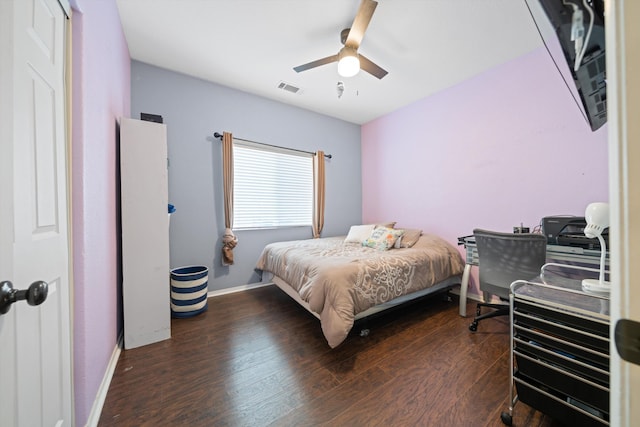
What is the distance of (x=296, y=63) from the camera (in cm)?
251

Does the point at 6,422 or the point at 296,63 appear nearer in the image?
the point at 6,422

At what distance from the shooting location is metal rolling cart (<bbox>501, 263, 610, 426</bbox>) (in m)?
0.90

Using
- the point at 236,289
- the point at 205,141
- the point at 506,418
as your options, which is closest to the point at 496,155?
the point at 506,418

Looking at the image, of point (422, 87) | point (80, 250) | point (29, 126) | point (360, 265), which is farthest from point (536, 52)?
point (80, 250)

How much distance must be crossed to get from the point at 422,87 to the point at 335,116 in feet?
4.78

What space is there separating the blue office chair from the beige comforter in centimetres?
50

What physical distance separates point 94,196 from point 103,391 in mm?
1166

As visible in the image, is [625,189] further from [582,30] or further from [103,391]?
[103,391]

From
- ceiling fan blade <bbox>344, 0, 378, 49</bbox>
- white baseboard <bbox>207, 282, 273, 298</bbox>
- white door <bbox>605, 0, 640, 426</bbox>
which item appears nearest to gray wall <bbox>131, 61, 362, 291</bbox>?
white baseboard <bbox>207, 282, 273, 298</bbox>

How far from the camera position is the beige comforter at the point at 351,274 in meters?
1.70

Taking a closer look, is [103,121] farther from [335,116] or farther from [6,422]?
[335,116]

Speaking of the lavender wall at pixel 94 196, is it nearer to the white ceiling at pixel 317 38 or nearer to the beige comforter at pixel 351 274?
the white ceiling at pixel 317 38

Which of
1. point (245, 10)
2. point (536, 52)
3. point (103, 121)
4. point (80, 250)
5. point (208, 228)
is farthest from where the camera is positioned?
point (208, 228)

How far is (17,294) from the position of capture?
21.8 inches
